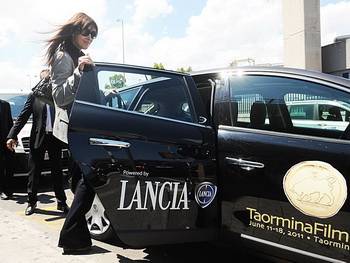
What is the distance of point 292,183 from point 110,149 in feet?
3.70

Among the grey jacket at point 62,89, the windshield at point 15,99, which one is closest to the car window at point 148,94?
the grey jacket at point 62,89

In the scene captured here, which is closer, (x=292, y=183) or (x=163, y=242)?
(x=292, y=183)

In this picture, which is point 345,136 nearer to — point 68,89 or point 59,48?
point 68,89

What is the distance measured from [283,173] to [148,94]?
3.79ft

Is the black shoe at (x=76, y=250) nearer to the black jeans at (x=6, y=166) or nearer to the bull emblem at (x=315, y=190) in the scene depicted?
the bull emblem at (x=315, y=190)

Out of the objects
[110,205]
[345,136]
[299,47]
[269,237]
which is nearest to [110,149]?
[110,205]

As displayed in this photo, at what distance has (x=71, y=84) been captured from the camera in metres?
2.27

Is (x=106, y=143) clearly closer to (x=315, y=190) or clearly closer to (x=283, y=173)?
(x=283, y=173)

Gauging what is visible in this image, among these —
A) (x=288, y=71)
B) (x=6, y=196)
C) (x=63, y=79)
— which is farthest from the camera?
(x=6, y=196)

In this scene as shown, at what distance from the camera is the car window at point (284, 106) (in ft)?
6.81

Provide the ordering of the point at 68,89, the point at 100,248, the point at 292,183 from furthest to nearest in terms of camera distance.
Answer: the point at 100,248 → the point at 68,89 → the point at 292,183

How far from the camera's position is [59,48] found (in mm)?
2588

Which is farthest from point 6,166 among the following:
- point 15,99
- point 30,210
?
point 15,99

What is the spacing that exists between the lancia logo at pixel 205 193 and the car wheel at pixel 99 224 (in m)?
1.13
